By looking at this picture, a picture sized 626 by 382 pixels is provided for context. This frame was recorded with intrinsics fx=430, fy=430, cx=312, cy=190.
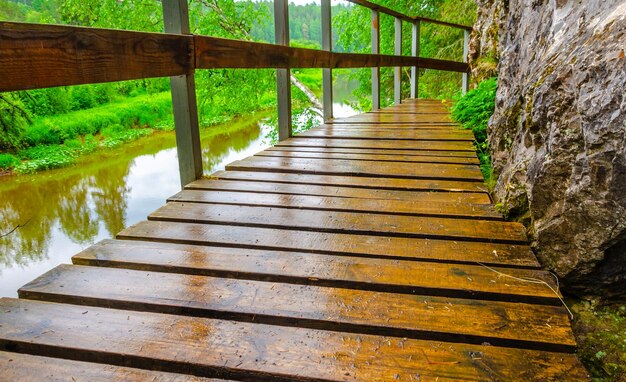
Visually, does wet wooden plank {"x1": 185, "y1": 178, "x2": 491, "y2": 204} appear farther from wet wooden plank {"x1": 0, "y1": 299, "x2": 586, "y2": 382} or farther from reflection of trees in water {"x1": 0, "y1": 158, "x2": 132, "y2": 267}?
reflection of trees in water {"x1": 0, "y1": 158, "x2": 132, "y2": 267}

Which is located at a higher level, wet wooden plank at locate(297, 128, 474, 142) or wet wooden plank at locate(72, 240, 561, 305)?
wet wooden plank at locate(297, 128, 474, 142)

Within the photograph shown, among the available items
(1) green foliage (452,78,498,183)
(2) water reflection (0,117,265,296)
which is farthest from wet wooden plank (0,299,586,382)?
(2) water reflection (0,117,265,296)

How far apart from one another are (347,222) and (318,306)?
72 cm

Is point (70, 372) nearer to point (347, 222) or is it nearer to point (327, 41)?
point (347, 222)

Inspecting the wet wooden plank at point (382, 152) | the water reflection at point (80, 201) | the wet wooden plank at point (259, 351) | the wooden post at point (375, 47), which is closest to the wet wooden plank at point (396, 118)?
the wooden post at point (375, 47)

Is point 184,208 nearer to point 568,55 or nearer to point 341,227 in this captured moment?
point 341,227

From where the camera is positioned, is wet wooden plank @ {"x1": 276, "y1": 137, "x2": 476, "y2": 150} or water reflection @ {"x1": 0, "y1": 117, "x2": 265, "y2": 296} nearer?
wet wooden plank @ {"x1": 276, "y1": 137, "x2": 476, "y2": 150}

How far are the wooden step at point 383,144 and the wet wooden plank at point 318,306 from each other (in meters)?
2.40

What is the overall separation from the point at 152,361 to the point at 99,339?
18 centimetres

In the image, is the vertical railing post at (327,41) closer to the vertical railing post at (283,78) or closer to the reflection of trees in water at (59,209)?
the vertical railing post at (283,78)

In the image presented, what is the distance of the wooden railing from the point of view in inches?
50.0

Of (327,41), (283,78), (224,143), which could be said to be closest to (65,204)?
(224,143)

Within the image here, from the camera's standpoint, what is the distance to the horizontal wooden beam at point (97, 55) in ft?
4.06

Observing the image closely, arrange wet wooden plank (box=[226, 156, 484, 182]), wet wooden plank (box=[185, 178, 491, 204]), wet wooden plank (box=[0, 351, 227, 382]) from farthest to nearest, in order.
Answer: wet wooden plank (box=[226, 156, 484, 182]), wet wooden plank (box=[185, 178, 491, 204]), wet wooden plank (box=[0, 351, 227, 382])
